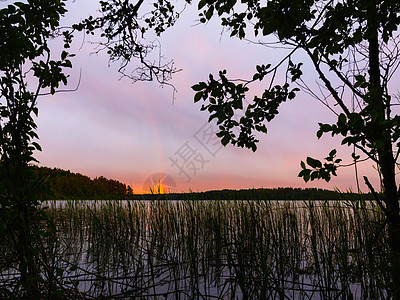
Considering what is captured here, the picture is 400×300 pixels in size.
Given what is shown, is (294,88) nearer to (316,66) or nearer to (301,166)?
(316,66)

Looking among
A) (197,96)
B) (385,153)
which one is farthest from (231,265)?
(197,96)

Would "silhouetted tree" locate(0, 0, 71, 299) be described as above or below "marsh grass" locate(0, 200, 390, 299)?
above

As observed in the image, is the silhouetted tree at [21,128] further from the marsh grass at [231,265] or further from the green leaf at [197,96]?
the green leaf at [197,96]

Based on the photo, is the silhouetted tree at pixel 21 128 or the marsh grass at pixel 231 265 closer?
the silhouetted tree at pixel 21 128

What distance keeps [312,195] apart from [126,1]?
394 centimetres

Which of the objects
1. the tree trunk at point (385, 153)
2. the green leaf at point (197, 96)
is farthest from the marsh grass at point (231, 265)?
the green leaf at point (197, 96)

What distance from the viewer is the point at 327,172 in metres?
2.01

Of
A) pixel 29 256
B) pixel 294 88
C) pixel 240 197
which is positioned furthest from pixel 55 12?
pixel 240 197

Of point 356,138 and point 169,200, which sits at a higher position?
point 356,138

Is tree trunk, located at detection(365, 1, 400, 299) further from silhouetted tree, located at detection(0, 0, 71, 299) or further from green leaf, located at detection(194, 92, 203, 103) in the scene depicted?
silhouetted tree, located at detection(0, 0, 71, 299)

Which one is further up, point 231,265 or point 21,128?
point 21,128

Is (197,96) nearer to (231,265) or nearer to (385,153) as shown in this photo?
(385,153)

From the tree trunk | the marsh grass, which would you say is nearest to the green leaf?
the tree trunk

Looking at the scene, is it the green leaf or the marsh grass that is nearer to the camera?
the green leaf
